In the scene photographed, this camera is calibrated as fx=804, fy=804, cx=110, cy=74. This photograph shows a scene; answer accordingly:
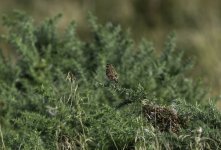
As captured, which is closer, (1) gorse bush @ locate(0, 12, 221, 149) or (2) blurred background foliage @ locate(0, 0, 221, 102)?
(1) gorse bush @ locate(0, 12, 221, 149)

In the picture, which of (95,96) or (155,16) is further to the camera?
(155,16)

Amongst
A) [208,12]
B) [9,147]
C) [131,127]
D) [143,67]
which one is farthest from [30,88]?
[208,12]

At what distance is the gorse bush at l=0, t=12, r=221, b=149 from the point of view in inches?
181

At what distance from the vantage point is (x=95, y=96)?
6.22 m

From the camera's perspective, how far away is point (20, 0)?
534 inches

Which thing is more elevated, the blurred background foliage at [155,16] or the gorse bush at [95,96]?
the blurred background foliage at [155,16]

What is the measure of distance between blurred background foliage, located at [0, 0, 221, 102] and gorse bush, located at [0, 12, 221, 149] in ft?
13.2

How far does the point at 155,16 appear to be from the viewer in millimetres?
12805

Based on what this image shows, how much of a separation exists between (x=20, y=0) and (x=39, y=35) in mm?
6128

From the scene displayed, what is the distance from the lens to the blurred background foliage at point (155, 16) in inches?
463

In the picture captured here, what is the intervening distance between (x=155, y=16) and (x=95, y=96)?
22.1 feet

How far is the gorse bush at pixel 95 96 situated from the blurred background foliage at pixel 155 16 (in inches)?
158

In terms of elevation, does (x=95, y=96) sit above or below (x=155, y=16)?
below

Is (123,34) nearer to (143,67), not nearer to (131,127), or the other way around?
(143,67)
